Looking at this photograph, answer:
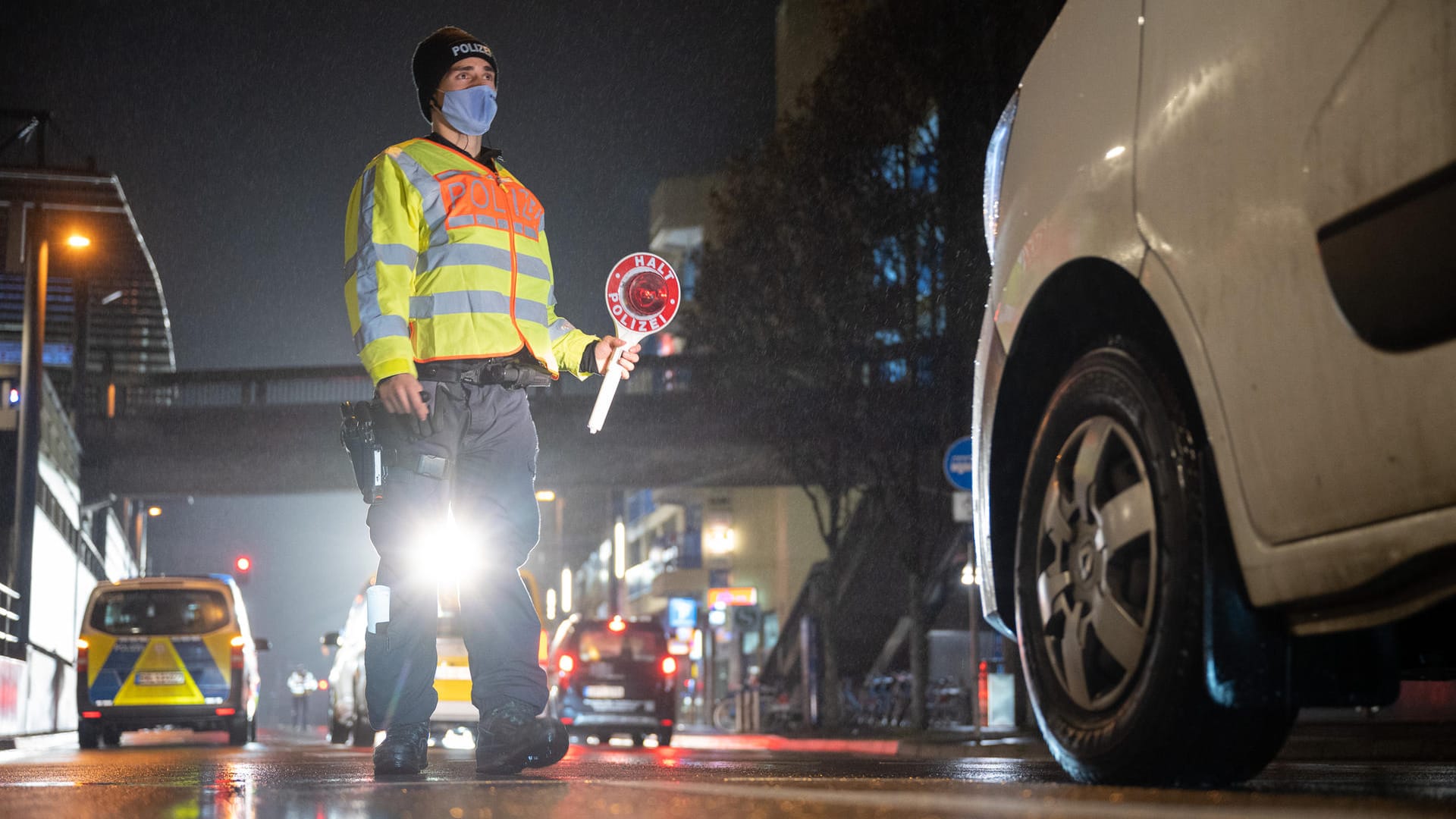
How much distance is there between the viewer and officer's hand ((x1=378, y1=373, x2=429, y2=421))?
5312mm

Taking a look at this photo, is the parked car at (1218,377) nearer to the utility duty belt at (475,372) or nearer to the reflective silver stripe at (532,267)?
the utility duty belt at (475,372)

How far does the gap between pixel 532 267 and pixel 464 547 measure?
93cm

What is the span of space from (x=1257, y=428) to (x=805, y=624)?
3395 centimetres

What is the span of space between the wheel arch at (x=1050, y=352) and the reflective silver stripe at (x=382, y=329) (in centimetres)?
183

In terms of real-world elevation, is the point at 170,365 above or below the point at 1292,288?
above

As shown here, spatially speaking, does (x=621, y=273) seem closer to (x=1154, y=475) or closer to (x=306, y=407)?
(x=1154, y=475)

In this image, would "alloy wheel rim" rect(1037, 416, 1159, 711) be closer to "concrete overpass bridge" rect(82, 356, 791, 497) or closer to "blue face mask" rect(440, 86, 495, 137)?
"blue face mask" rect(440, 86, 495, 137)

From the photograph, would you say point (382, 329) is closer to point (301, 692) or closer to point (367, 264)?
point (367, 264)

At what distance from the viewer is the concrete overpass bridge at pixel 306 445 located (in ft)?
127

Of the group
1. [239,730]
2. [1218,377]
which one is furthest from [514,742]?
[239,730]

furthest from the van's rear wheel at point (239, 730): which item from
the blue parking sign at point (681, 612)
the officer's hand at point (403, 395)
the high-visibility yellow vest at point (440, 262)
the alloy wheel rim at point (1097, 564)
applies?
the blue parking sign at point (681, 612)

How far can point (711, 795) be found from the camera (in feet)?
12.5

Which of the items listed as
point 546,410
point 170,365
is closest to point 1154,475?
point 546,410

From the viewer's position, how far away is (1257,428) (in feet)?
10.9
